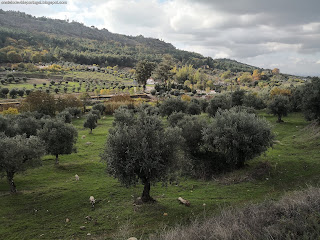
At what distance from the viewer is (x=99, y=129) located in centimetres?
6281

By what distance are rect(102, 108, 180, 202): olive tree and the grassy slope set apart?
3023 mm

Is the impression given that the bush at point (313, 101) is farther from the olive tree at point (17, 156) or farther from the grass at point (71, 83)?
the grass at point (71, 83)

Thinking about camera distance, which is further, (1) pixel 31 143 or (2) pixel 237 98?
(2) pixel 237 98

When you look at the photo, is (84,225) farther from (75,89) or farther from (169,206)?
(75,89)

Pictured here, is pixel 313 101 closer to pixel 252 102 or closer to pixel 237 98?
pixel 252 102

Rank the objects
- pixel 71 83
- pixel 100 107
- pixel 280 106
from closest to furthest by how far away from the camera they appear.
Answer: pixel 280 106
pixel 100 107
pixel 71 83

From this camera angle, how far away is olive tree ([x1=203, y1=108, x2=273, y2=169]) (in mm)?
24703

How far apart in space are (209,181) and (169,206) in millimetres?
8256

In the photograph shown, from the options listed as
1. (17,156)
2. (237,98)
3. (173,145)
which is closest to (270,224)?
(173,145)

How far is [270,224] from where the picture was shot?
10.9 metres

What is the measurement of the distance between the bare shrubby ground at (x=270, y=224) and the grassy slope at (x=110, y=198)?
5.26 meters

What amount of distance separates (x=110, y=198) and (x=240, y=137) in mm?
15809

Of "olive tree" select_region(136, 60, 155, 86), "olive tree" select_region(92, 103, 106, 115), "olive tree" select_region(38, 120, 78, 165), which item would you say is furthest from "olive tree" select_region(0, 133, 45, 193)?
"olive tree" select_region(136, 60, 155, 86)

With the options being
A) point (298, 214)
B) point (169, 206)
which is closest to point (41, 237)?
point (169, 206)
